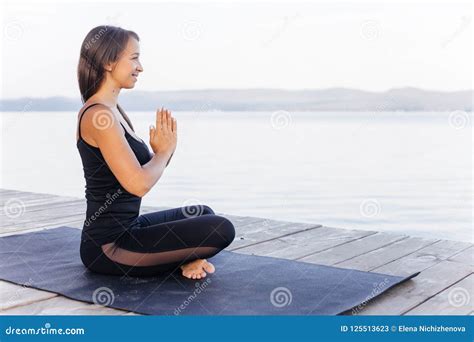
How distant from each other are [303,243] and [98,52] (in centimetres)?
144

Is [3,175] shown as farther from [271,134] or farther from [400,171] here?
[271,134]

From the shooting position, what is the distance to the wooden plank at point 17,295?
7.21 feet

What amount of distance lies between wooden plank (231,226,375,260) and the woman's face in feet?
3.37

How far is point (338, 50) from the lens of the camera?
15.1 metres

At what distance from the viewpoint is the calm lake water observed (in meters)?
4.93

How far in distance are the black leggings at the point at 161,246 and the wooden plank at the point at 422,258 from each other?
0.73 meters

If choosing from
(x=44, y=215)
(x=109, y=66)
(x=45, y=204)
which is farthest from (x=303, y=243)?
(x=45, y=204)

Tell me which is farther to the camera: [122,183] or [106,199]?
[106,199]

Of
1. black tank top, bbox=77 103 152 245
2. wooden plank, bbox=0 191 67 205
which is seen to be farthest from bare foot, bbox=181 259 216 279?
wooden plank, bbox=0 191 67 205

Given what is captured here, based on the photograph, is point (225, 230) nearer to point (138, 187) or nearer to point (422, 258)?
point (138, 187)

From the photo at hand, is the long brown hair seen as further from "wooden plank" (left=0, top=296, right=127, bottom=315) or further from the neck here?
"wooden plank" (left=0, top=296, right=127, bottom=315)

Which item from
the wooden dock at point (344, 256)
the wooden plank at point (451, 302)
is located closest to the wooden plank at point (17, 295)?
the wooden dock at point (344, 256)

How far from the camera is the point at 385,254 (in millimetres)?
2906

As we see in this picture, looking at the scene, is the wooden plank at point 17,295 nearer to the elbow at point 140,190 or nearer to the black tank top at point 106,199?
the black tank top at point 106,199
